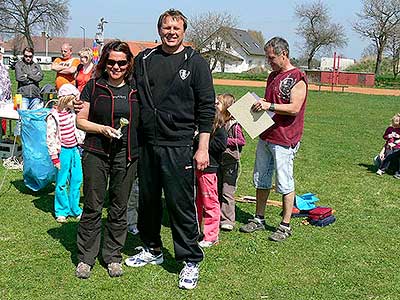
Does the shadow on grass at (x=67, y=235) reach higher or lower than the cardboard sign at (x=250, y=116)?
lower

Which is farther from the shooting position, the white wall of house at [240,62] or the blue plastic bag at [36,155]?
the white wall of house at [240,62]

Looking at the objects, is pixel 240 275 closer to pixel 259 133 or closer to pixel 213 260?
pixel 213 260

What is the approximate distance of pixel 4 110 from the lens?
7.72 meters

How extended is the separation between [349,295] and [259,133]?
163 centimetres

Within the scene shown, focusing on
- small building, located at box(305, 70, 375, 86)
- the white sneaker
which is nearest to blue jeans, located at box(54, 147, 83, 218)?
the white sneaker

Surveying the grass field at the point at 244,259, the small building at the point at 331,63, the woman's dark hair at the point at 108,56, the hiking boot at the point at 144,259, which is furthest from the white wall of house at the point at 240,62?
the woman's dark hair at the point at 108,56

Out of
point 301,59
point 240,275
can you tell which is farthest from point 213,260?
point 301,59

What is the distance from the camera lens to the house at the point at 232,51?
201 ft

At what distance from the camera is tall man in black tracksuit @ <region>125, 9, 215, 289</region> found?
3881 mm

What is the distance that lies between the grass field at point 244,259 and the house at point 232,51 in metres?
53.5

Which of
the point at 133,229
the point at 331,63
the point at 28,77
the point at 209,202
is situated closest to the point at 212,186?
the point at 209,202

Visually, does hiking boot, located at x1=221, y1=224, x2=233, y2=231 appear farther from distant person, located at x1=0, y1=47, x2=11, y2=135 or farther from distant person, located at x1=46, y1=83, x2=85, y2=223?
distant person, located at x1=0, y1=47, x2=11, y2=135

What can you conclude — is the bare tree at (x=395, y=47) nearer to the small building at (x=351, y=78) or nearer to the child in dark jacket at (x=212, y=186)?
the small building at (x=351, y=78)

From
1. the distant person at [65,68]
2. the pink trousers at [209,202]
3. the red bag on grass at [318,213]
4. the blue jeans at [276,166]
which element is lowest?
the red bag on grass at [318,213]
